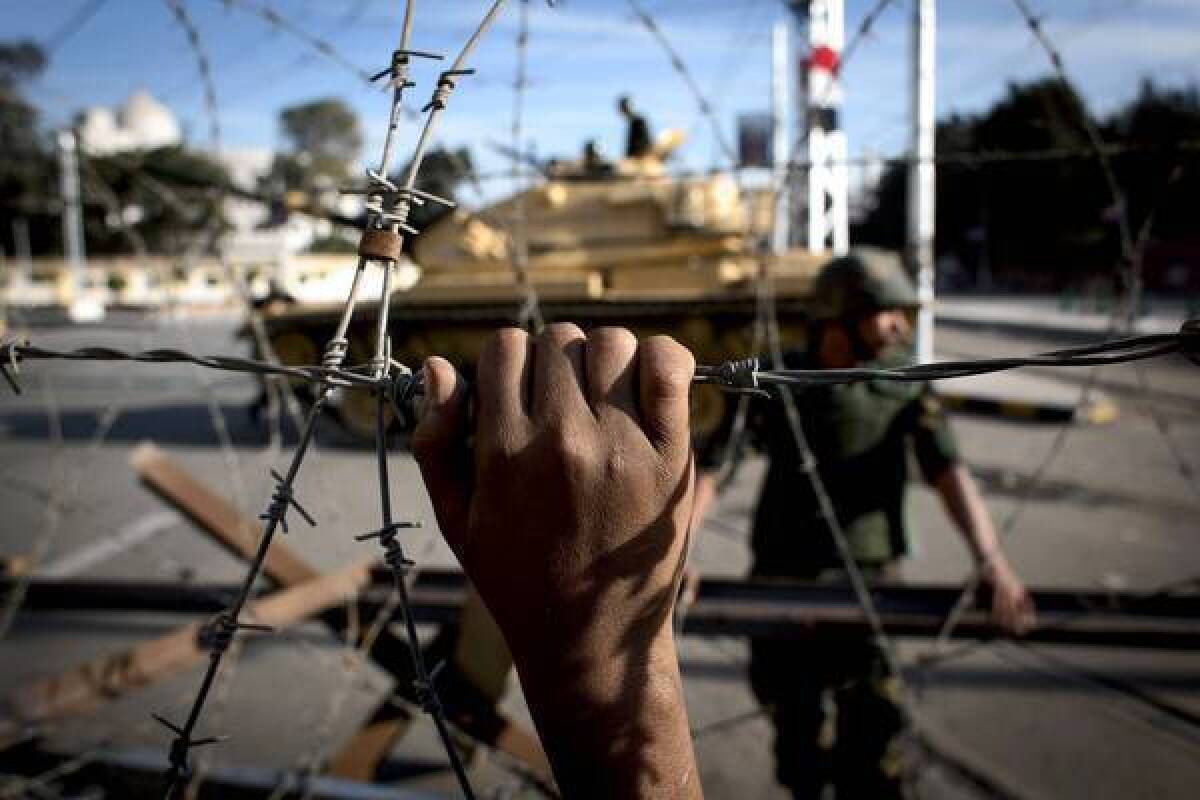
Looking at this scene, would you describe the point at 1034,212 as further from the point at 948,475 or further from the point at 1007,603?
the point at 1007,603

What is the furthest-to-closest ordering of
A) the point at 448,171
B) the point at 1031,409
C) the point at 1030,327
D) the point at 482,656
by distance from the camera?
the point at 1030,327
the point at 1031,409
the point at 448,171
the point at 482,656

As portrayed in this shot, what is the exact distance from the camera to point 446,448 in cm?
74

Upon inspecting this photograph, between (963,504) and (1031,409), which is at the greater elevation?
(963,504)

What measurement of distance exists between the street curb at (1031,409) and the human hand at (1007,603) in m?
7.53

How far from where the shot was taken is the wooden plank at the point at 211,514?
251 centimetres

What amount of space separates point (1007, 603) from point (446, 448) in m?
1.67

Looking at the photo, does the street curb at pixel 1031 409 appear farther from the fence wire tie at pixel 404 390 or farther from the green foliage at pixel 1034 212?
the fence wire tie at pixel 404 390

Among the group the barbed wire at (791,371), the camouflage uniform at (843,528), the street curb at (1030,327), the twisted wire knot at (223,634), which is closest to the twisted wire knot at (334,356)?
the barbed wire at (791,371)

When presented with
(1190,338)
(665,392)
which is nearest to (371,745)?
(665,392)

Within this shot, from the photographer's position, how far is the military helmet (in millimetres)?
2426

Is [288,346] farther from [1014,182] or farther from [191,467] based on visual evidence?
[1014,182]

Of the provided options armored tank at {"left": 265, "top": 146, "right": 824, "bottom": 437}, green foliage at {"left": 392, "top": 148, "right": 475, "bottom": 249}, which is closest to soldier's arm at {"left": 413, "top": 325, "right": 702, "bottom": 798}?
green foliage at {"left": 392, "top": 148, "right": 475, "bottom": 249}

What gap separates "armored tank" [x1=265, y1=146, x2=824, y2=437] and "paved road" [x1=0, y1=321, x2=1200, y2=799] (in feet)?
3.57

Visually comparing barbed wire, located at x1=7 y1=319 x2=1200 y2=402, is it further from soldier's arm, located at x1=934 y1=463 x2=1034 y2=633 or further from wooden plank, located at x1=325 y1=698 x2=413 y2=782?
wooden plank, located at x1=325 y1=698 x2=413 y2=782
